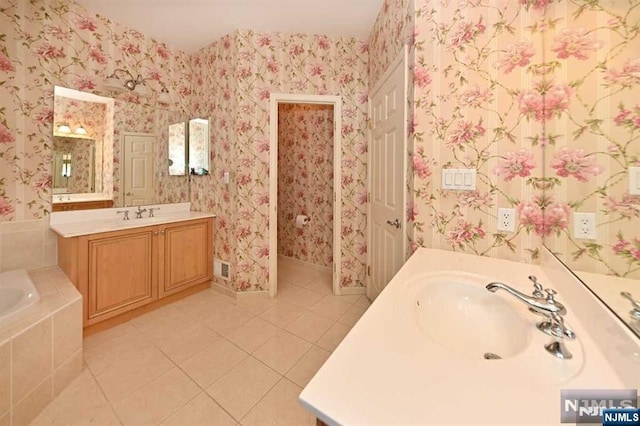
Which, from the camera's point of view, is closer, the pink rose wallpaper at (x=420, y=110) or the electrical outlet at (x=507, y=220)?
the pink rose wallpaper at (x=420, y=110)

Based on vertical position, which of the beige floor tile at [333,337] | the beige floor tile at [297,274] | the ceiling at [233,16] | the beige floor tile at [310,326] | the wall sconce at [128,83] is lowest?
the beige floor tile at [333,337]

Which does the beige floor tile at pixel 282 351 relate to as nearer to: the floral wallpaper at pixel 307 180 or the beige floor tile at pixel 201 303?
the beige floor tile at pixel 201 303

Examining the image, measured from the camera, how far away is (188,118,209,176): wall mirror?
2705mm

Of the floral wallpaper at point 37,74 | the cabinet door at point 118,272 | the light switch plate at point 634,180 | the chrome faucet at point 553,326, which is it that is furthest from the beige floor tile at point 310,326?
the floral wallpaper at point 37,74

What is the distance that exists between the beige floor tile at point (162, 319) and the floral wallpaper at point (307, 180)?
1.72 m

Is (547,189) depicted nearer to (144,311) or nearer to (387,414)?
(387,414)

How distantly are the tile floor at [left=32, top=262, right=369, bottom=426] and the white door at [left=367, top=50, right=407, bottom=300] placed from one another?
0.57 meters

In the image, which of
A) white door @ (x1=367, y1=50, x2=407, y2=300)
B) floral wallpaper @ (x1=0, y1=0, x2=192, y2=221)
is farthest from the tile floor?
floral wallpaper @ (x1=0, y1=0, x2=192, y2=221)

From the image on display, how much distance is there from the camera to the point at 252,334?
1.93 metres

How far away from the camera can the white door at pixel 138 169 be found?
2.40 m

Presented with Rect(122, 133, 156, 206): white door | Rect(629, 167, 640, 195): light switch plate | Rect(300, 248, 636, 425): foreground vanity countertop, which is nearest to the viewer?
Rect(300, 248, 636, 425): foreground vanity countertop

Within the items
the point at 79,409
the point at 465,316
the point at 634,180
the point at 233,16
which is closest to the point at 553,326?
the point at 465,316

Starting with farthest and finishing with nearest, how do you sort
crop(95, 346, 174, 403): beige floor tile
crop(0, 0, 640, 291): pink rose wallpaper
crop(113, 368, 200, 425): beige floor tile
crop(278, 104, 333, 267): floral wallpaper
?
crop(278, 104, 333, 267): floral wallpaper, crop(95, 346, 174, 403): beige floor tile, crop(113, 368, 200, 425): beige floor tile, crop(0, 0, 640, 291): pink rose wallpaper

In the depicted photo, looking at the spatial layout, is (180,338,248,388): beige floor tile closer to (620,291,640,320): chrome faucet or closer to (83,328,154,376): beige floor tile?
(83,328,154,376): beige floor tile
